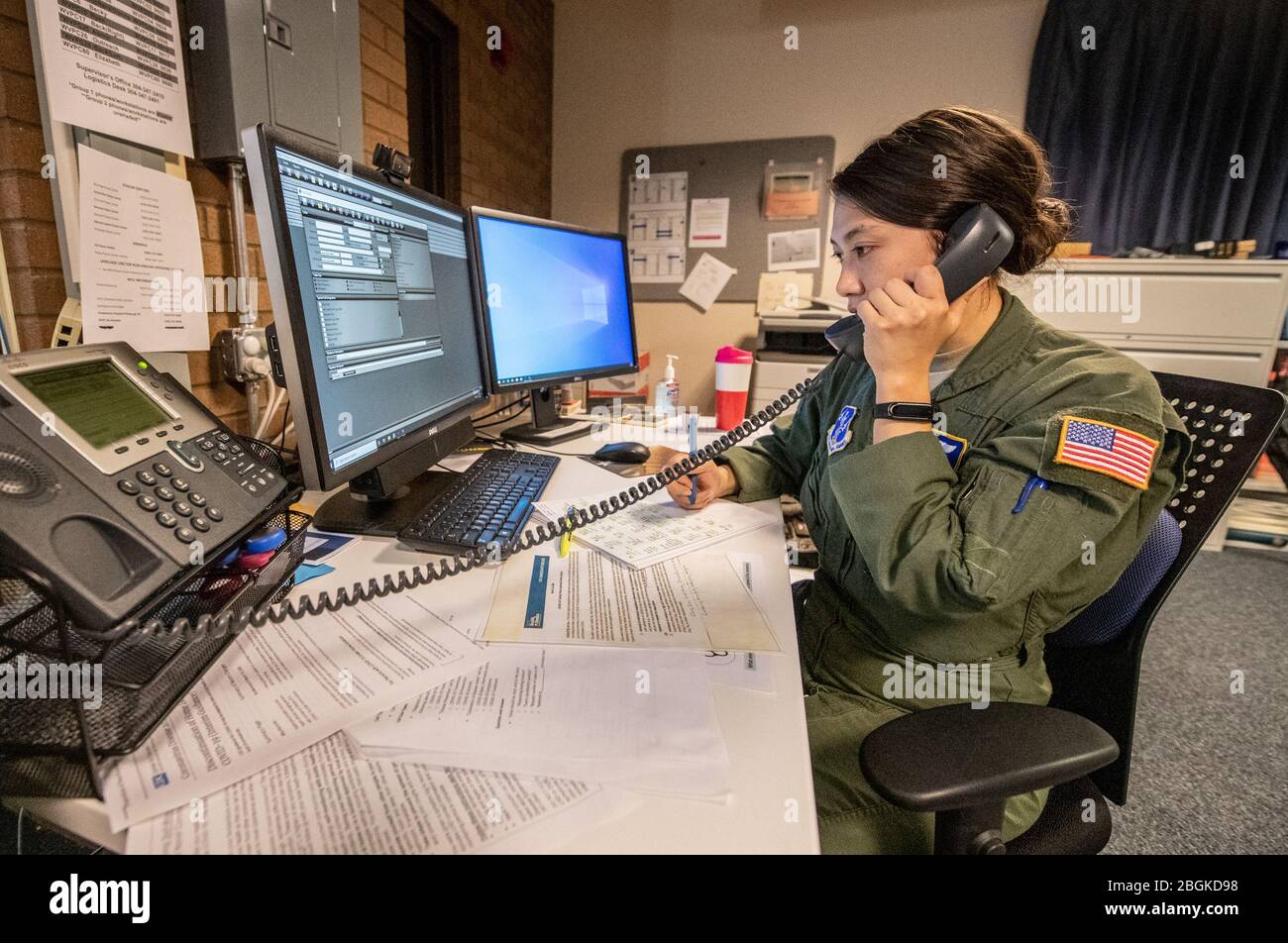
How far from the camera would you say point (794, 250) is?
3158 mm

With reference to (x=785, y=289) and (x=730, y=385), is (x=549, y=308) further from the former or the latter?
(x=785, y=289)

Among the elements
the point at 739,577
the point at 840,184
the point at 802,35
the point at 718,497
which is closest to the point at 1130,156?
the point at 802,35

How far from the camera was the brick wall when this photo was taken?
911 millimetres

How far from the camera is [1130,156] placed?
8.76 feet

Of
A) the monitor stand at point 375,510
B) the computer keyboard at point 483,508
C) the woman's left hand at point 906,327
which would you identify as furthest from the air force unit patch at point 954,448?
the monitor stand at point 375,510

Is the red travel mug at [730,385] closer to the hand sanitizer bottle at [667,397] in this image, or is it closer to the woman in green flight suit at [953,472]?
the hand sanitizer bottle at [667,397]

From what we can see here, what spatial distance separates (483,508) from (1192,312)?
3012 millimetres

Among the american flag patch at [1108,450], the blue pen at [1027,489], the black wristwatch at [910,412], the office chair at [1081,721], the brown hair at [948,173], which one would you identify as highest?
the brown hair at [948,173]

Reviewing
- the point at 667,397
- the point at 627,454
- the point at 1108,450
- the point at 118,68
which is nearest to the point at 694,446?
the point at 627,454

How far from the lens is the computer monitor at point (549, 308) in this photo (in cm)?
123

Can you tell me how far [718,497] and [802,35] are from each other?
2.95 metres

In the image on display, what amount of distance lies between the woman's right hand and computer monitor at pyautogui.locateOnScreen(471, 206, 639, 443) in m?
0.47

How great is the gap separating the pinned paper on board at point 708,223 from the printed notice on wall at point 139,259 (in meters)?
2.56
